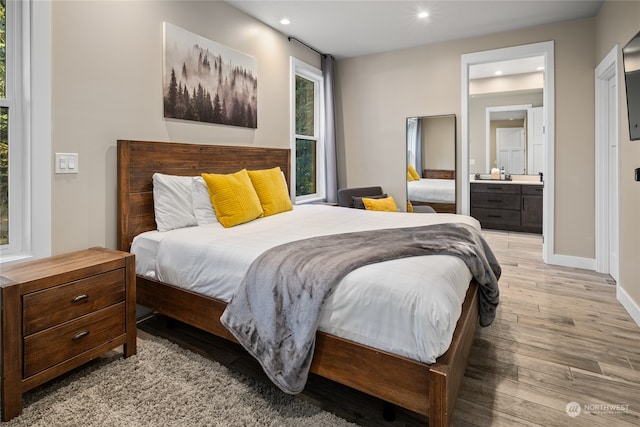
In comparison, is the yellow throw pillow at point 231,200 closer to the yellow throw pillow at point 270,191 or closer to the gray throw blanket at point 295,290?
the yellow throw pillow at point 270,191

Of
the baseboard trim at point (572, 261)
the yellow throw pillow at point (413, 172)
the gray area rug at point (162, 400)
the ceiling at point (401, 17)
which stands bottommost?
the gray area rug at point (162, 400)

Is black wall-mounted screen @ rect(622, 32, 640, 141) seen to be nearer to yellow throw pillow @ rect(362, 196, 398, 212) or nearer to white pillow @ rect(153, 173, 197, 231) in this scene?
yellow throw pillow @ rect(362, 196, 398, 212)

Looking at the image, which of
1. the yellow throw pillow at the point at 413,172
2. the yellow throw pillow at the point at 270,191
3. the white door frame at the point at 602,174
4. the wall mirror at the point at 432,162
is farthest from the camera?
the yellow throw pillow at the point at 413,172

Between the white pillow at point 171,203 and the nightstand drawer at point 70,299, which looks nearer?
the nightstand drawer at point 70,299

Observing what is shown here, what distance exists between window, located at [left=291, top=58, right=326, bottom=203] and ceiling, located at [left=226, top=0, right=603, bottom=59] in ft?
1.55

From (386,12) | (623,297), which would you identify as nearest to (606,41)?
(386,12)

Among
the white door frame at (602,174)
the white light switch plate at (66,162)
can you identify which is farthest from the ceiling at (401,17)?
the white light switch plate at (66,162)

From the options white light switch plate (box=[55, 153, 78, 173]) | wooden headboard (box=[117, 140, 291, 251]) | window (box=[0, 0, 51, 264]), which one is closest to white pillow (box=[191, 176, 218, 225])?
wooden headboard (box=[117, 140, 291, 251])

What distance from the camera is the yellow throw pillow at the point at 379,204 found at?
14.8 ft

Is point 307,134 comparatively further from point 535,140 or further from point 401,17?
point 535,140

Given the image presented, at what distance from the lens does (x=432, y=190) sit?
195 inches

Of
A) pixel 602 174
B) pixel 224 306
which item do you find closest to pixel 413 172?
pixel 602 174

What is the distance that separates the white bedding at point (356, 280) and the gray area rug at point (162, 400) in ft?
1.37

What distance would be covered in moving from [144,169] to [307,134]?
2.66m
